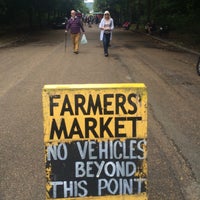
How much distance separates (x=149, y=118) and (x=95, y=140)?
13.6 ft

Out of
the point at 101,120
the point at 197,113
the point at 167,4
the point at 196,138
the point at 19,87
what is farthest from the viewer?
the point at 167,4

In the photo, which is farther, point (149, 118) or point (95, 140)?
point (149, 118)

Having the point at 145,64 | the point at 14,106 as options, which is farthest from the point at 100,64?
the point at 14,106

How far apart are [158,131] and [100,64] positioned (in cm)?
865

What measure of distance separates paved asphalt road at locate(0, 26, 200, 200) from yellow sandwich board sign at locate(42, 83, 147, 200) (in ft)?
2.80

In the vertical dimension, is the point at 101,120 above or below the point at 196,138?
above

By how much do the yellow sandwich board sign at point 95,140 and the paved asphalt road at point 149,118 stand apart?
2.80ft

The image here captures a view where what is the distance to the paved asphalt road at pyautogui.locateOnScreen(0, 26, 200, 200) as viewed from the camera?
193 inches

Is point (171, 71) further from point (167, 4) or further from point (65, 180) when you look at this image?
point (167, 4)

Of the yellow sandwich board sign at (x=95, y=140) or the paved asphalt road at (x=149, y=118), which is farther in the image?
the paved asphalt road at (x=149, y=118)

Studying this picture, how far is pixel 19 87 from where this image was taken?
10828 mm

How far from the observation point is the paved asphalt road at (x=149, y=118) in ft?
16.1

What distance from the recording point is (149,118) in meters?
7.77

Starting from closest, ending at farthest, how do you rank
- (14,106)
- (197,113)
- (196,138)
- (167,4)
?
(196,138) < (197,113) < (14,106) < (167,4)
